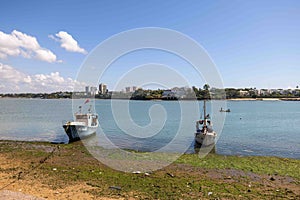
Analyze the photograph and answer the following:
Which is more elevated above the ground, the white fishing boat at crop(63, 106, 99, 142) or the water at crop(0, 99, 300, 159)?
the white fishing boat at crop(63, 106, 99, 142)

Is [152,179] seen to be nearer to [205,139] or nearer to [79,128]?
[205,139]

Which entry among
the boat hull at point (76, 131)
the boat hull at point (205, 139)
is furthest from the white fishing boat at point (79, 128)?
the boat hull at point (205, 139)

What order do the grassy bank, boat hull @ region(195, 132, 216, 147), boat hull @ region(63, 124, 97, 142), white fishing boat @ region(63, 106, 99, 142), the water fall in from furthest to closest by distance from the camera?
white fishing boat @ region(63, 106, 99, 142)
boat hull @ region(63, 124, 97, 142)
the water
boat hull @ region(195, 132, 216, 147)
the grassy bank

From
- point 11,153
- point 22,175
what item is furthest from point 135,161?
point 11,153

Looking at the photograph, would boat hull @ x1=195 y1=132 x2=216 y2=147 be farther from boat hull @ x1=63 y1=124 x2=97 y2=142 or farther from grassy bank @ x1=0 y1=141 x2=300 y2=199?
boat hull @ x1=63 y1=124 x2=97 y2=142

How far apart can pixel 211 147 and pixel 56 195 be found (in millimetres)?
17373

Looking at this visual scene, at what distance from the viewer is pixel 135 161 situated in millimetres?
15547

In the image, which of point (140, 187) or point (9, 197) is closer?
point (9, 197)

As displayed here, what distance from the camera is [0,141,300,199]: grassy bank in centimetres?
951

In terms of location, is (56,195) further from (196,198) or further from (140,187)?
(196,198)

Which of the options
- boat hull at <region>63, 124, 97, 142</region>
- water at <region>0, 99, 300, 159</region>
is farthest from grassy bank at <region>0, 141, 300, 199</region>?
boat hull at <region>63, 124, 97, 142</region>

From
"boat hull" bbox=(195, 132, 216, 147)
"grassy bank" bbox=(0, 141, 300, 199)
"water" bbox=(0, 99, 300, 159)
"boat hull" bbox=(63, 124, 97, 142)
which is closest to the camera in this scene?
"grassy bank" bbox=(0, 141, 300, 199)

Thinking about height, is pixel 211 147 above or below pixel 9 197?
below

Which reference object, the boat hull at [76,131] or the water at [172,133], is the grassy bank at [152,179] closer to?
the water at [172,133]
